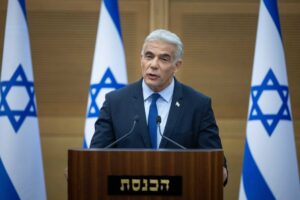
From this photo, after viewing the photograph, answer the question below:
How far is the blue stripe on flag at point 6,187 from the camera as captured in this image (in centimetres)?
444

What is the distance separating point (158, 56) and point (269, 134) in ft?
5.70

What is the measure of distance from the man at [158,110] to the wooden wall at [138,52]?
2575mm

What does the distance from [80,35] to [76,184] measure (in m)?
3.39

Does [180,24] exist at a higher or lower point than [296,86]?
higher

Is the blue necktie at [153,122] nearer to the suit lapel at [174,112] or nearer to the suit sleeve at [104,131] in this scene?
the suit lapel at [174,112]

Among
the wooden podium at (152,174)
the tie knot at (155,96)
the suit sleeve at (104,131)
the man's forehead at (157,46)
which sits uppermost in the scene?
the man's forehead at (157,46)

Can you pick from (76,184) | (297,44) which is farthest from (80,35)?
(76,184)

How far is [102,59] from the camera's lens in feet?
15.4

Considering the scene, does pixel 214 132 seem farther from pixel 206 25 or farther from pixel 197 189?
pixel 206 25

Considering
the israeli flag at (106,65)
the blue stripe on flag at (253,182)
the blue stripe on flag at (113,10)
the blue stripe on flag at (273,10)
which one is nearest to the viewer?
the blue stripe on flag at (253,182)

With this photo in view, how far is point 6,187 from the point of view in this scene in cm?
444

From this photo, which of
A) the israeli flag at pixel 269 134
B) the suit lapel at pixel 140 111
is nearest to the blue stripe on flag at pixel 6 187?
the israeli flag at pixel 269 134

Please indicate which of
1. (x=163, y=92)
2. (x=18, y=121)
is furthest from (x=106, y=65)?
(x=163, y=92)

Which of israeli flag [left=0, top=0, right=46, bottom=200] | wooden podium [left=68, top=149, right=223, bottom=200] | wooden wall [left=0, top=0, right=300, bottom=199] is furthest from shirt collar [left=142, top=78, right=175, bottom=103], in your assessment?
wooden wall [left=0, top=0, right=300, bottom=199]
